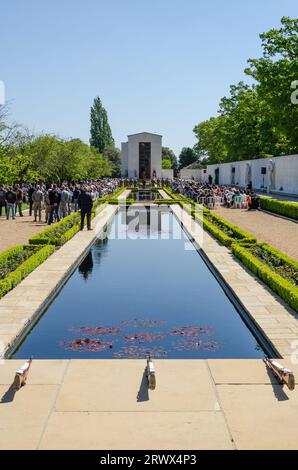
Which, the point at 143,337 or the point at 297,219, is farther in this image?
the point at 297,219

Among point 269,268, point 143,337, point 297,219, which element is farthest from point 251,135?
point 143,337

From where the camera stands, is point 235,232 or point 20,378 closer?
point 20,378

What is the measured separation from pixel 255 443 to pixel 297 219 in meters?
19.9

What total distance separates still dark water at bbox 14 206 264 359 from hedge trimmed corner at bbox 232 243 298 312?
2.84 ft

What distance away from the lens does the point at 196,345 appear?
24.8 feet

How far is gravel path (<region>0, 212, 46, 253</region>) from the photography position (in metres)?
16.1

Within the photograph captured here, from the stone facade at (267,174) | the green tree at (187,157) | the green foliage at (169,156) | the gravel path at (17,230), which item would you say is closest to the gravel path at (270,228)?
the gravel path at (17,230)

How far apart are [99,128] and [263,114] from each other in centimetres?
5697

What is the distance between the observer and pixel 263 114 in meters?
50.5

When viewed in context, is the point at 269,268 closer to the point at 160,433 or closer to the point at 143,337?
the point at 143,337

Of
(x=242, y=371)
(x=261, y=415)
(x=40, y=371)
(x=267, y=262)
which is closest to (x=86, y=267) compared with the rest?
(x=267, y=262)

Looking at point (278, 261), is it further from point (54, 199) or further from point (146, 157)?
point (146, 157)

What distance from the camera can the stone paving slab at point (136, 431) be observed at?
14.8 feet
